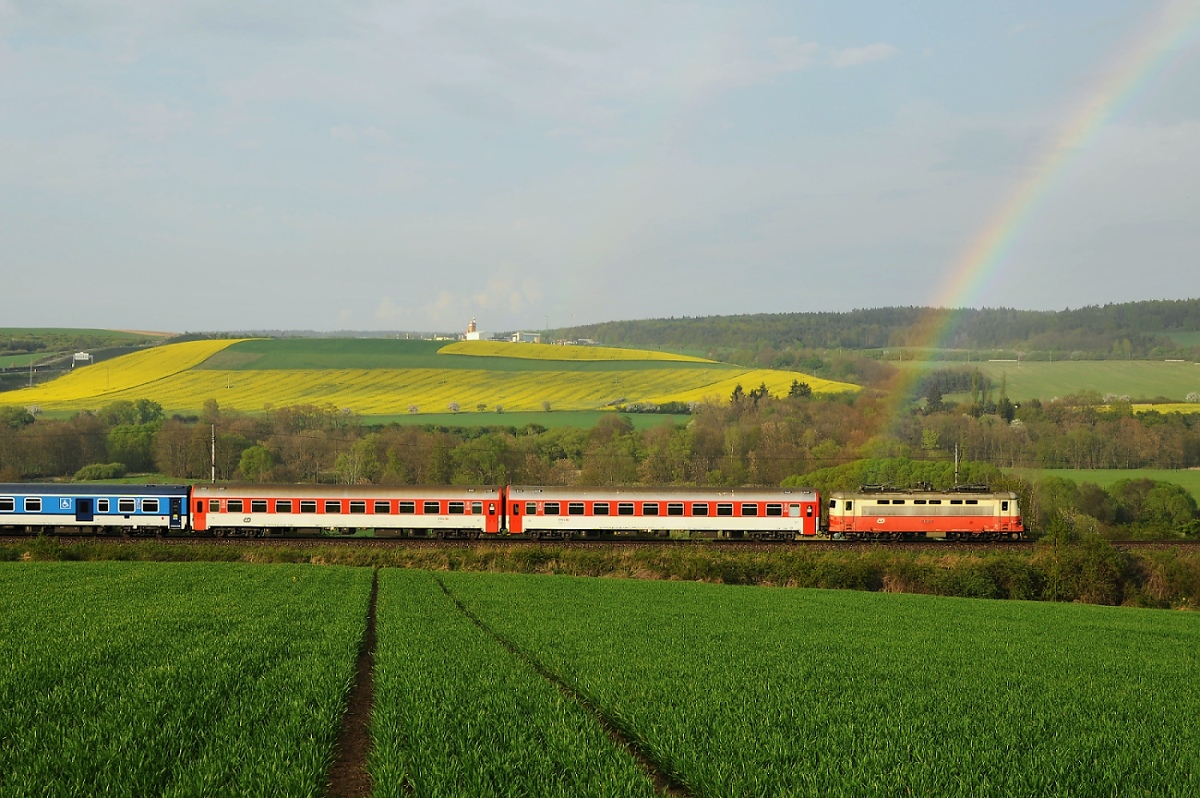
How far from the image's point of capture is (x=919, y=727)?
13.0 metres

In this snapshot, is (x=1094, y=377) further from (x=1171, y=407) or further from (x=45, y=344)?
(x=45, y=344)

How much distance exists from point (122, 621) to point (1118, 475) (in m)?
104

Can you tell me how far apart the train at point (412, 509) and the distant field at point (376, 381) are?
75.2 metres

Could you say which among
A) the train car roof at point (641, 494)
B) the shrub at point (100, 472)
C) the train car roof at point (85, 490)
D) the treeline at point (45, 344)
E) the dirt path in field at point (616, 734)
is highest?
the treeline at point (45, 344)

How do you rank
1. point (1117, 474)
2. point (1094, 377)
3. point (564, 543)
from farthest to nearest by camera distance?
point (1094, 377), point (1117, 474), point (564, 543)

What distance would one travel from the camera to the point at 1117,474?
331ft

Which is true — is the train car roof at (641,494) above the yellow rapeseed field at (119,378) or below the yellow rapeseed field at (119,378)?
below

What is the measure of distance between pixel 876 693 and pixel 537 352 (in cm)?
17218

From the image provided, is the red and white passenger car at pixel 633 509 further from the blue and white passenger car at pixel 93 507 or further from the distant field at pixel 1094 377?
the distant field at pixel 1094 377

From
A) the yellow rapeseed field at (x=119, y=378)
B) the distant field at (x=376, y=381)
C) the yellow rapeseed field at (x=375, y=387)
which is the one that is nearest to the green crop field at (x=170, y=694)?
the distant field at (x=376, y=381)

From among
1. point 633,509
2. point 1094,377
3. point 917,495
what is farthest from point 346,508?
point 1094,377

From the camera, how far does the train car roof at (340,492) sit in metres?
51.3

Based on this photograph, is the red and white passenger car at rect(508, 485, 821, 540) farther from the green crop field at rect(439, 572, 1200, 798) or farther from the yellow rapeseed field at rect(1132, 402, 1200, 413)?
the yellow rapeseed field at rect(1132, 402, 1200, 413)

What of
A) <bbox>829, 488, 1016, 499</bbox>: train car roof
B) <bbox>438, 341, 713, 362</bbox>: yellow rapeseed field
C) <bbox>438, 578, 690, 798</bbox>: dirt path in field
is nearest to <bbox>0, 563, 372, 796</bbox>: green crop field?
<bbox>438, 578, 690, 798</bbox>: dirt path in field
